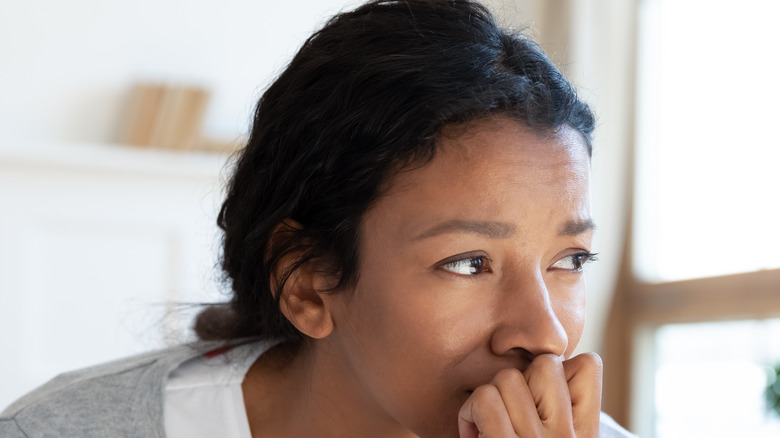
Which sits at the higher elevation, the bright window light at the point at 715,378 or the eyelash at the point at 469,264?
the eyelash at the point at 469,264

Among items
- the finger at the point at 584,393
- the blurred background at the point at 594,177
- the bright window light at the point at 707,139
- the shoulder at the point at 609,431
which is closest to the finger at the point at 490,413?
the finger at the point at 584,393

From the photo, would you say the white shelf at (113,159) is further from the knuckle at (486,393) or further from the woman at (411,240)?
the knuckle at (486,393)

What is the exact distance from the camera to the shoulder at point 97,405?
137 centimetres

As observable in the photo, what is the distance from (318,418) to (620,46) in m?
1.81

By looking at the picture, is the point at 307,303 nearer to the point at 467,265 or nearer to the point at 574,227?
the point at 467,265

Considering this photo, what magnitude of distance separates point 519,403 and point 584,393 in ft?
0.39

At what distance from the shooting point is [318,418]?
1.41 metres

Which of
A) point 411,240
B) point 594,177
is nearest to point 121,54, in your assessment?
point 594,177

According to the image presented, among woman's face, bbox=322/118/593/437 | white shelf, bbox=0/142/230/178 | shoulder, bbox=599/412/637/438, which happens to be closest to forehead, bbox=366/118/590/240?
woman's face, bbox=322/118/593/437

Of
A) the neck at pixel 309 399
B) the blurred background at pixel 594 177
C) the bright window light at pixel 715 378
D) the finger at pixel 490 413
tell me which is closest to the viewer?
the finger at pixel 490 413

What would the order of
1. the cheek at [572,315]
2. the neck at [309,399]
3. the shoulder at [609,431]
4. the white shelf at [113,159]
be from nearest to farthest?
the cheek at [572,315]
the neck at [309,399]
the shoulder at [609,431]
the white shelf at [113,159]

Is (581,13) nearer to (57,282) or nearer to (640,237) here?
(640,237)

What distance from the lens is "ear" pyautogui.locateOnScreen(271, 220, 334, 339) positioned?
4.21 ft

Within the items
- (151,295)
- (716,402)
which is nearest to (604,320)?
(716,402)
